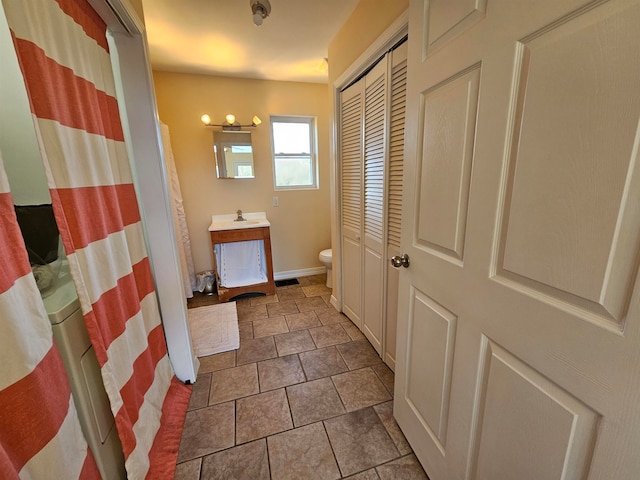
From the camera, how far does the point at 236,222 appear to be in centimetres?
301

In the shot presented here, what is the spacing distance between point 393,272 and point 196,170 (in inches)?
98.8

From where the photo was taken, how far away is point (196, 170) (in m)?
2.99

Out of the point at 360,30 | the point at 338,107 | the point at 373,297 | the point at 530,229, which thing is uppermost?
the point at 360,30

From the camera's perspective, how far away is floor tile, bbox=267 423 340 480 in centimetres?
118

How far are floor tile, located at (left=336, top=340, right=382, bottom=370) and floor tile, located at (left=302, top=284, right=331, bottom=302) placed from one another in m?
0.98

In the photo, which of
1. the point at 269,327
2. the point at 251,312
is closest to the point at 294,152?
the point at 251,312

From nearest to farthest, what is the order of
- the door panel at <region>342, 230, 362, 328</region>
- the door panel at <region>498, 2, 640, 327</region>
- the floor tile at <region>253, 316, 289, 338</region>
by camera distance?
the door panel at <region>498, 2, 640, 327</region> < the door panel at <region>342, 230, 362, 328</region> < the floor tile at <region>253, 316, 289, 338</region>

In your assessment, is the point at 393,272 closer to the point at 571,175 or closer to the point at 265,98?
the point at 571,175

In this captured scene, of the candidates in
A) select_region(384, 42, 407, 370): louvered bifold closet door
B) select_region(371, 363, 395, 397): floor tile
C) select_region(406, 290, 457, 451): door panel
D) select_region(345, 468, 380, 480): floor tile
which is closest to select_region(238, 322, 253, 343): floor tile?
select_region(371, 363, 395, 397): floor tile

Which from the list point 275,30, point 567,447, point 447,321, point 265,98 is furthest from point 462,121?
point 265,98

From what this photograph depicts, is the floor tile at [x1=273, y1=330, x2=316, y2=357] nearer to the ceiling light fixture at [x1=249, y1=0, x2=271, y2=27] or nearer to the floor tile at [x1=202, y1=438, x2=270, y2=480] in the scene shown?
the floor tile at [x1=202, y1=438, x2=270, y2=480]

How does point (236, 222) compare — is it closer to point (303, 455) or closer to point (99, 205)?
point (99, 205)

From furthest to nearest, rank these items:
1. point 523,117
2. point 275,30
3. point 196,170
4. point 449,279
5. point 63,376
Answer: point 196,170 < point 275,30 < point 449,279 < point 63,376 < point 523,117

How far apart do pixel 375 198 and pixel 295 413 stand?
1394 millimetres
